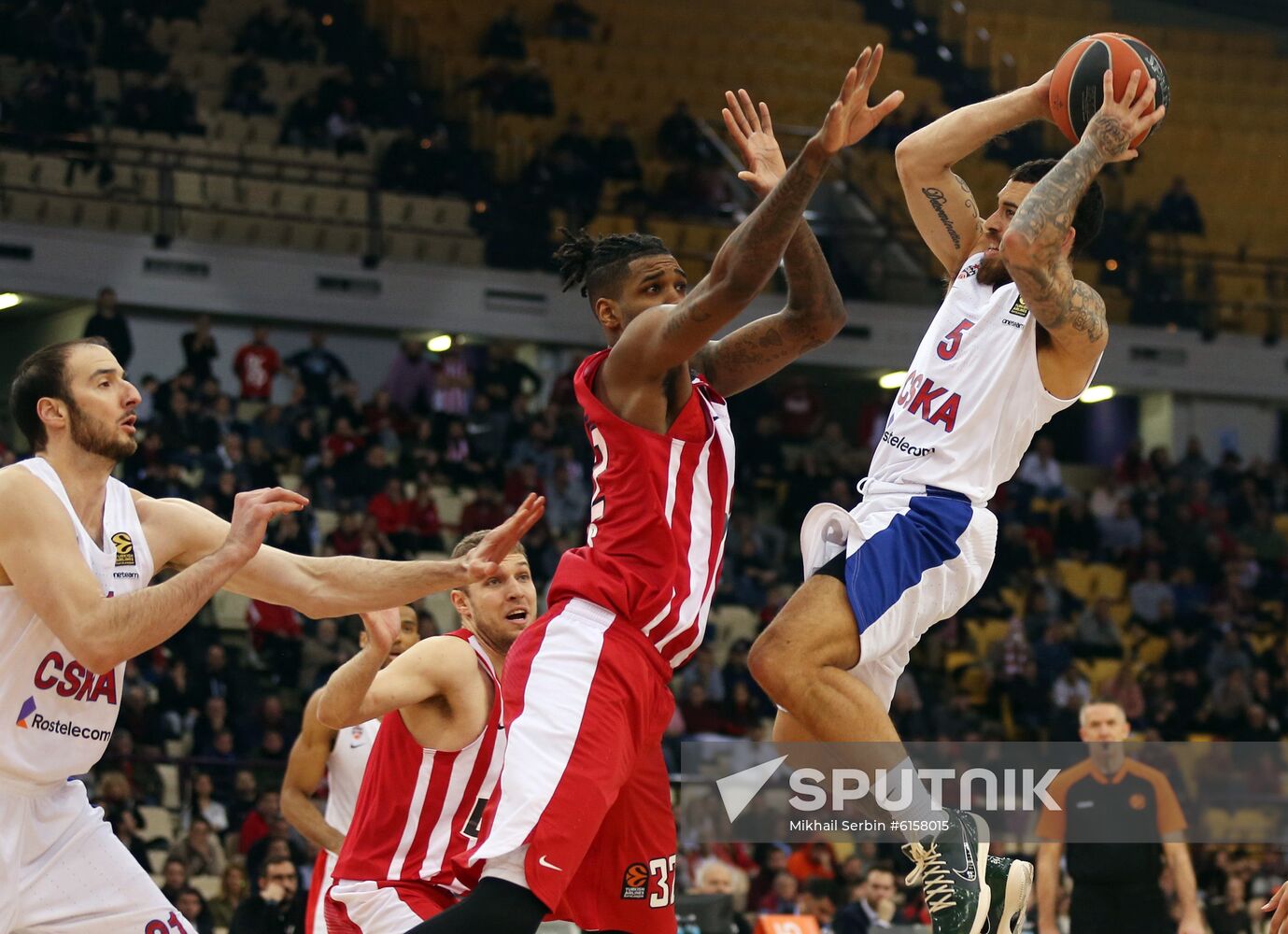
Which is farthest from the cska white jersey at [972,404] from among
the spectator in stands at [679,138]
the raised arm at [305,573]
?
the spectator in stands at [679,138]

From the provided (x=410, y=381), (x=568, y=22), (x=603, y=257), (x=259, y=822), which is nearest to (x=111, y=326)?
(x=410, y=381)

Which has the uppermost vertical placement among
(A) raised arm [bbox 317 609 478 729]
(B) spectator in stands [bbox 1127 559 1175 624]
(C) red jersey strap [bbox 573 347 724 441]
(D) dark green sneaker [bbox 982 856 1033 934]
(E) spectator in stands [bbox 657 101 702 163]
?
(E) spectator in stands [bbox 657 101 702 163]

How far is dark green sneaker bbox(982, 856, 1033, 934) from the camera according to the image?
541 cm

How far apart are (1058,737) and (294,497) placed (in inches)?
544

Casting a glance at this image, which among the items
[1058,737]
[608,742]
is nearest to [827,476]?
[1058,737]

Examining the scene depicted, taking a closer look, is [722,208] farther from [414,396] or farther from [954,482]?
[954,482]

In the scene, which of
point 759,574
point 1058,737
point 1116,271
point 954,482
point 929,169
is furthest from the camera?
point 1116,271

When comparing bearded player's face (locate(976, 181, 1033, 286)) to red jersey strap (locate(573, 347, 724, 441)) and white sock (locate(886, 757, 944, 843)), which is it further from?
white sock (locate(886, 757, 944, 843))

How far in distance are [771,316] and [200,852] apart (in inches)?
325

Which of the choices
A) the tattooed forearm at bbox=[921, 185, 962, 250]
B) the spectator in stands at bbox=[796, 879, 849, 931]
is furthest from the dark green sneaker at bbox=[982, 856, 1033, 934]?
the spectator in stands at bbox=[796, 879, 849, 931]

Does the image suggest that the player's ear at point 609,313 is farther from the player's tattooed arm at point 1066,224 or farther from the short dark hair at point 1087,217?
the short dark hair at point 1087,217

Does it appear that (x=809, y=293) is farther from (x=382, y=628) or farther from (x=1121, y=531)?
(x=1121, y=531)

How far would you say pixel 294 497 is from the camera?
5.02m

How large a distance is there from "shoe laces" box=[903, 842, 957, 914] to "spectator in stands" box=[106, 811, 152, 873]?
8.23 m
